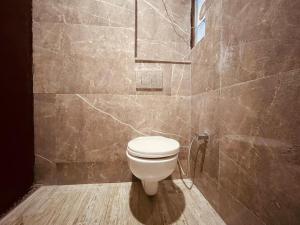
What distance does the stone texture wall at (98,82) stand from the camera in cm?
124

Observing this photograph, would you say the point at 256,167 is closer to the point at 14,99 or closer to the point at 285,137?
the point at 285,137

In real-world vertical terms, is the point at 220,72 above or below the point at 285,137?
above

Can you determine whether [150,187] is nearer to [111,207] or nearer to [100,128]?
[111,207]

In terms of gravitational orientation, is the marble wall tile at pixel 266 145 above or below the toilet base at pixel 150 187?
above

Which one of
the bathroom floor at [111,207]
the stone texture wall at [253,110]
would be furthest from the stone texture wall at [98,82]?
the stone texture wall at [253,110]

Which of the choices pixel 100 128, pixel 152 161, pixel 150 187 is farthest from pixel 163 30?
pixel 150 187

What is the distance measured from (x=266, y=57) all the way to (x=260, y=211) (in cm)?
63

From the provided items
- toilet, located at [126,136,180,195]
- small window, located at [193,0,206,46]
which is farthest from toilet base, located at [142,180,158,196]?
small window, located at [193,0,206,46]

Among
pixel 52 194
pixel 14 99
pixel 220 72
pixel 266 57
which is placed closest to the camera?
pixel 266 57

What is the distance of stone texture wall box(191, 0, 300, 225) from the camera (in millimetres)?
507

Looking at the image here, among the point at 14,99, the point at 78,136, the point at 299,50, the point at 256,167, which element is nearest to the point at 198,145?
the point at 256,167

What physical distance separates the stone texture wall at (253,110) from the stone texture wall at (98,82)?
1.28 ft

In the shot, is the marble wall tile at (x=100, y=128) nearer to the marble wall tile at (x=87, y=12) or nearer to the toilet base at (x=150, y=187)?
the toilet base at (x=150, y=187)

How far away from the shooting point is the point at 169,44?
1.37m
